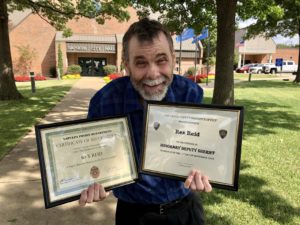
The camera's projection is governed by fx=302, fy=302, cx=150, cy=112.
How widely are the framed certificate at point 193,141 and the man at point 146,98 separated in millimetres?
90

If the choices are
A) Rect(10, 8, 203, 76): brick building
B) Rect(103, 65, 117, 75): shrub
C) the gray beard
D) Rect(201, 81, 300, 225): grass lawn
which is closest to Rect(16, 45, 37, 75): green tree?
Rect(10, 8, 203, 76): brick building

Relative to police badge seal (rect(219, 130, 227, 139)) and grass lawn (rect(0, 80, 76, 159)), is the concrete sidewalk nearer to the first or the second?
grass lawn (rect(0, 80, 76, 159))

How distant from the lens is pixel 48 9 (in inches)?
607

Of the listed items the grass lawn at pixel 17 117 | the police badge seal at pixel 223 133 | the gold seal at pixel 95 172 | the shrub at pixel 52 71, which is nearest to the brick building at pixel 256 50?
the shrub at pixel 52 71

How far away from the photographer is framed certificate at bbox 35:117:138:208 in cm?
167

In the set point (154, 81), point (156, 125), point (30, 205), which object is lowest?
point (30, 205)

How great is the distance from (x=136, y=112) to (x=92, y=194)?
1.89ft

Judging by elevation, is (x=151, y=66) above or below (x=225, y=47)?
below

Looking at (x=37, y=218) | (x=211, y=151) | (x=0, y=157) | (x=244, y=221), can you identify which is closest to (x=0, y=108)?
(x=0, y=157)

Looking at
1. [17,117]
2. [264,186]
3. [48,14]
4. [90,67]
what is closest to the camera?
[264,186]

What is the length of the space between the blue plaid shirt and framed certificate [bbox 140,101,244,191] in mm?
144

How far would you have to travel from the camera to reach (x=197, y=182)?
1.66 m

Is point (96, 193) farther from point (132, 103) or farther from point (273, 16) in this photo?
point (273, 16)

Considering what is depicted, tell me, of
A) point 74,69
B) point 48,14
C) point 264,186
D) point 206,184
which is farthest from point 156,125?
point 74,69
